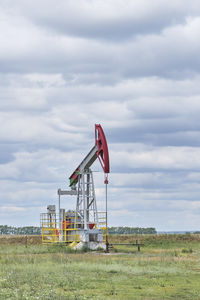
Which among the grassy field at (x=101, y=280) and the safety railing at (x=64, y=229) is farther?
the safety railing at (x=64, y=229)

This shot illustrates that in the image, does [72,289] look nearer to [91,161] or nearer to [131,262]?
[131,262]

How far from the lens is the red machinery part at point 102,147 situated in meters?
32.2

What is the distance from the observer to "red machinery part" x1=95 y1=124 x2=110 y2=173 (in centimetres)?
3222

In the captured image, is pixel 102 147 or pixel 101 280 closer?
pixel 101 280

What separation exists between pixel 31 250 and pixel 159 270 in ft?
42.7

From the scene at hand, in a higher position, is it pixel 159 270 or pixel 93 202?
pixel 93 202

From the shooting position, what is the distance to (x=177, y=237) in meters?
46.8

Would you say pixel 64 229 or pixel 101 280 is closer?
pixel 101 280

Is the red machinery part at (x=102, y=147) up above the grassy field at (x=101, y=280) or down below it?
above

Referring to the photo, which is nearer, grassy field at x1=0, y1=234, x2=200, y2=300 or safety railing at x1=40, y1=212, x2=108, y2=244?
grassy field at x1=0, y1=234, x2=200, y2=300

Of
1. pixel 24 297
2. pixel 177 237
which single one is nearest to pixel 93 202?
pixel 177 237

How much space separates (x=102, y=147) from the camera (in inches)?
1283

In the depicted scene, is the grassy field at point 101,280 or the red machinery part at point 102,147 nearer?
the grassy field at point 101,280

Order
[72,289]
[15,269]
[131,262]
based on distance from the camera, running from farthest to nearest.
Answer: [131,262] < [15,269] < [72,289]
